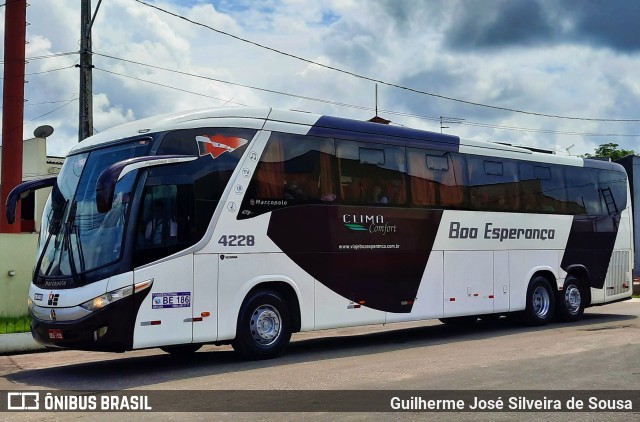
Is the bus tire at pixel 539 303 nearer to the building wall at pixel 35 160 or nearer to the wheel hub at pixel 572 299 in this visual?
the wheel hub at pixel 572 299

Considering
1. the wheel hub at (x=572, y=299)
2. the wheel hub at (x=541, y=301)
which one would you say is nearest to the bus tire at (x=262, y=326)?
the wheel hub at (x=541, y=301)

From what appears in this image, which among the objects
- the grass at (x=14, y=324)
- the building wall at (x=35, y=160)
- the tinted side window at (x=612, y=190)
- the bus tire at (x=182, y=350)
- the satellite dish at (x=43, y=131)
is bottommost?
the grass at (x=14, y=324)

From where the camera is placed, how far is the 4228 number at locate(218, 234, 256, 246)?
38.9 feet

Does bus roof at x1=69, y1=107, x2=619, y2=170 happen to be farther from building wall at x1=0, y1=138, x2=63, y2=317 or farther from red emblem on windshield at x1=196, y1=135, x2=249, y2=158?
building wall at x1=0, y1=138, x2=63, y2=317

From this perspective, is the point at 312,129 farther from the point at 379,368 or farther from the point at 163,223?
the point at 379,368

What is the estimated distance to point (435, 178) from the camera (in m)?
15.5

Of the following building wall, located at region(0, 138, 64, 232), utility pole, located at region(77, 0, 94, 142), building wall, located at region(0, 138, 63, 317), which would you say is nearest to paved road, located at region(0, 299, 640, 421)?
building wall, located at region(0, 138, 63, 317)

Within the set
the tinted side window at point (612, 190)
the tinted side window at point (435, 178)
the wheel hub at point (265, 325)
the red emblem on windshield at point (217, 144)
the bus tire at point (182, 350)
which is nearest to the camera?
the red emblem on windshield at point (217, 144)

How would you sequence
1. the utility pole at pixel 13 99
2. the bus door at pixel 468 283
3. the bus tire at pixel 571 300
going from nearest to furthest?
1. the bus door at pixel 468 283
2. the bus tire at pixel 571 300
3. the utility pole at pixel 13 99

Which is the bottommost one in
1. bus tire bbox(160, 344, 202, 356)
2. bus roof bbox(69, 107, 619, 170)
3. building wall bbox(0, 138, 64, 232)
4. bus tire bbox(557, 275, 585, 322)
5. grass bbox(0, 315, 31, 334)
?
grass bbox(0, 315, 31, 334)

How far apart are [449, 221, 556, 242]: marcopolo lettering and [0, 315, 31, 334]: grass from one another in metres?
9.66

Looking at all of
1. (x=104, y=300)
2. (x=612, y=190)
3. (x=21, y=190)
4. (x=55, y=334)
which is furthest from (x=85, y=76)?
(x=612, y=190)

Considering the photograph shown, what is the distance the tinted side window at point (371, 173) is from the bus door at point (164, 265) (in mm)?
3269

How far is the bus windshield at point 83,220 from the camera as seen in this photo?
10828mm
